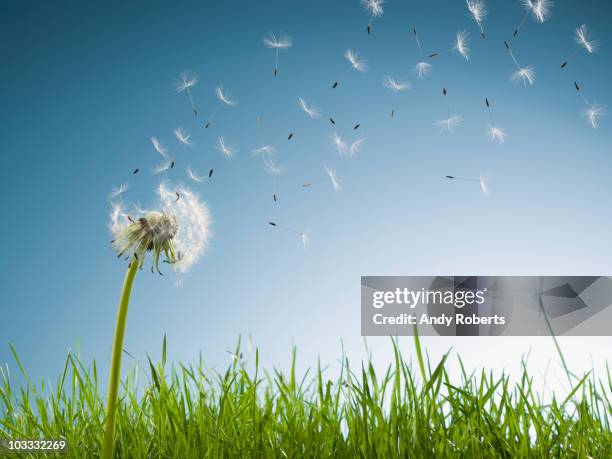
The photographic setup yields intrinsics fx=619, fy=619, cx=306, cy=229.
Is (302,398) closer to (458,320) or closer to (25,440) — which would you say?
(25,440)

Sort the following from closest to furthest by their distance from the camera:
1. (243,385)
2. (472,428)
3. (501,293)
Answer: (472,428) < (243,385) < (501,293)

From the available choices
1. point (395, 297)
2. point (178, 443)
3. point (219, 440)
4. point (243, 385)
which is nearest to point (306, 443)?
point (219, 440)

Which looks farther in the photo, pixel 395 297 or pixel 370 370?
pixel 395 297

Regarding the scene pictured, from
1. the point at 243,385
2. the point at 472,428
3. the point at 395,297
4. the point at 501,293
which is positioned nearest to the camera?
the point at 472,428

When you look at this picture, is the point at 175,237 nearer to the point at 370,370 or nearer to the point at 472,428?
the point at 370,370

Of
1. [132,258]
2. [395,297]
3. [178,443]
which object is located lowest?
[178,443]

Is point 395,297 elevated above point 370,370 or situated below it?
above

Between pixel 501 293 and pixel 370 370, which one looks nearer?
pixel 370 370

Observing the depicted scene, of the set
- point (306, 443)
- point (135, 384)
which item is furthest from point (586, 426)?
point (135, 384)

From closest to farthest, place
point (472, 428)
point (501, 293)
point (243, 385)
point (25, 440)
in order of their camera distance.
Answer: point (472, 428)
point (25, 440)
point (243, 385)
point (501, 293)
